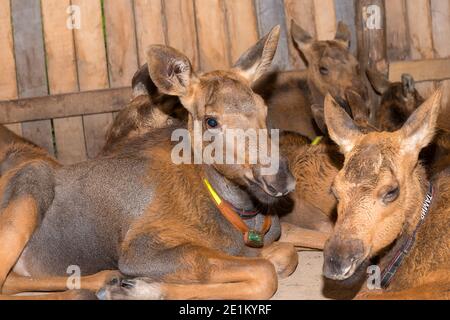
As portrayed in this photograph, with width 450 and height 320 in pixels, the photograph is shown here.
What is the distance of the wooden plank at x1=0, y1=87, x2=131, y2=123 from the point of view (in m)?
11.1

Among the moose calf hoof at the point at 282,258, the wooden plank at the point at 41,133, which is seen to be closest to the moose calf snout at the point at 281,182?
the moose calf hoof at the point at 282,258

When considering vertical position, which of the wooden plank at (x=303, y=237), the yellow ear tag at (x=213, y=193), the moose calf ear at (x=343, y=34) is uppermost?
the moose calf ear at (x=343, y=34)

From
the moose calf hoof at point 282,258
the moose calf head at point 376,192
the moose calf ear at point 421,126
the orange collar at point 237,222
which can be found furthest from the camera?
the moose calf hoof at point 282,258

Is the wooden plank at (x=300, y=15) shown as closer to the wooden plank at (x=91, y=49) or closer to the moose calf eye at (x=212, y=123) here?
the wooden plank at (x=91, y=49)

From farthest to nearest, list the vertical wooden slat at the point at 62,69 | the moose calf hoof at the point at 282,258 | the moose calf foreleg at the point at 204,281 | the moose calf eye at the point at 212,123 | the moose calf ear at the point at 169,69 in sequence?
the vertical wooden slat at the point at 62,69 < the moose calf hoof at the point at 282,258 < the moose calf ear at the point at 169,69 < the moose calf eye at the point at 212,123 < the moose calf foreleg at the point at 204,281

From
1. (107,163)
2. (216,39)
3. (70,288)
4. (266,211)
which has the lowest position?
(70,288)

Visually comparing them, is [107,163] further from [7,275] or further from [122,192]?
[7,275]

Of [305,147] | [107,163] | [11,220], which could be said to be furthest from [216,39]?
[11,220]

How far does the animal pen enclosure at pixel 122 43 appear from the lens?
11023mm

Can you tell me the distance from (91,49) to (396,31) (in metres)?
4.04

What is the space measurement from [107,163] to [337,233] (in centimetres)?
263

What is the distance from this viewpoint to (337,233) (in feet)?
20.4

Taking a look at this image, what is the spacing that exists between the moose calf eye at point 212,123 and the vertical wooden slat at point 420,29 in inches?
181

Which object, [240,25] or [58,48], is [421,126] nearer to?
[240,25]
